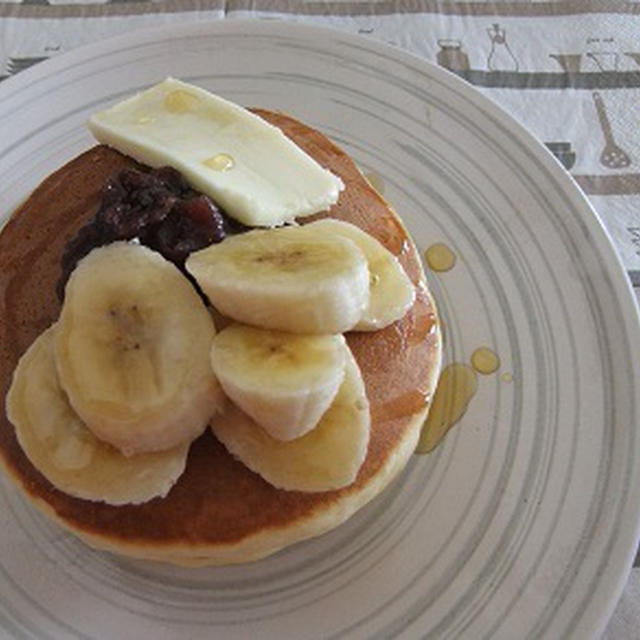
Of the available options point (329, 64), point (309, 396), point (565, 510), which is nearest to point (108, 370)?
point (309, 396)

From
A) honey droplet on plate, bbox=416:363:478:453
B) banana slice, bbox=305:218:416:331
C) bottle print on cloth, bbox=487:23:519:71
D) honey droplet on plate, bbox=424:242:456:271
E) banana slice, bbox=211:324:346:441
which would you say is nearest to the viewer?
banana slice, bbox=211:324:346:441

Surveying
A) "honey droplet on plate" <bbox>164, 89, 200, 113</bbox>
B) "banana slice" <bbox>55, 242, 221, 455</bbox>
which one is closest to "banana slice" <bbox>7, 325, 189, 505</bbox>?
"banana slice" <bbox>55, 242, 221, 455</bbox>

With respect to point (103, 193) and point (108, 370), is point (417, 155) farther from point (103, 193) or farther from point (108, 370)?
point (108, 370)

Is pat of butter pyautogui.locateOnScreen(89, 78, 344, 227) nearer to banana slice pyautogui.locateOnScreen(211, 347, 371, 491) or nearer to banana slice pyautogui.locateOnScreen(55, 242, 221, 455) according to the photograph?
banana slice pyautogui.locateOnScreen(55, 242, 221, 455)

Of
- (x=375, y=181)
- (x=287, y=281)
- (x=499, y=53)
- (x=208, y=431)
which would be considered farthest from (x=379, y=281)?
(x=499, y=53)

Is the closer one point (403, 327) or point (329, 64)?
point (403, 327)

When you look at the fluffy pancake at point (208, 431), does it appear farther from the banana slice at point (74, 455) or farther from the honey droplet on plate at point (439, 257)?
the honey droplet on plate at point (439, 257)
